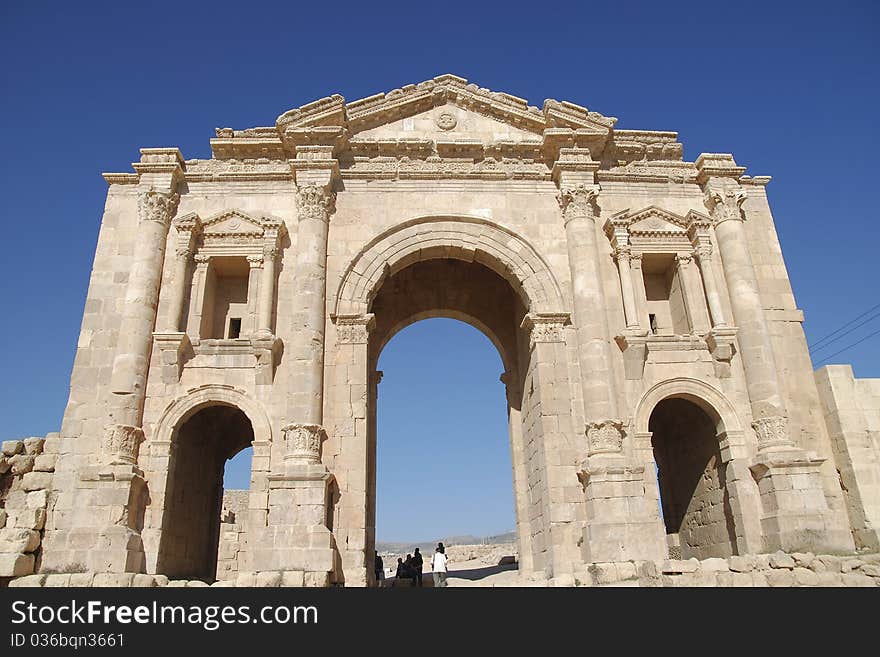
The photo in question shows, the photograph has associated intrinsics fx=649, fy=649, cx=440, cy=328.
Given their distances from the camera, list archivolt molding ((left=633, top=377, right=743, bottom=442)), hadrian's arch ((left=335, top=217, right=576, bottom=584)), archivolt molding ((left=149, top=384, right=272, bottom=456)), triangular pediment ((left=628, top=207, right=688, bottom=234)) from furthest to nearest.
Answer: triangular pediment ((left=628, top=207, right=688, bottom=234)) → hadrian's arch ((left=335, top=217, right=576, bottom=584)) → archivolt molding ((left=633, top=377, right=743, bottom=442)) → archivolt molding ((left=149, top=384, right=272, bottom=456))

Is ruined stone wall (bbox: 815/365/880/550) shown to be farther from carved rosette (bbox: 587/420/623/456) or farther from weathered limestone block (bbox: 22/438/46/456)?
weathered limestone block (bbox: 22/438/46/456)

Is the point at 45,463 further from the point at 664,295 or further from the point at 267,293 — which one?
the point at 664,295

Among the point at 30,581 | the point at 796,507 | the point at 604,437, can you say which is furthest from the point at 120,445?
the point at 796,507

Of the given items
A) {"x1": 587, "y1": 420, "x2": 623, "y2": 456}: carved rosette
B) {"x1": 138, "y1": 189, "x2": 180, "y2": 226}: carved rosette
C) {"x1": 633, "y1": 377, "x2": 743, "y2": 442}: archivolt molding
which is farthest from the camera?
{"x1": 138, "y1": 189, "x2": 180, "y2": 226}: carved rosette

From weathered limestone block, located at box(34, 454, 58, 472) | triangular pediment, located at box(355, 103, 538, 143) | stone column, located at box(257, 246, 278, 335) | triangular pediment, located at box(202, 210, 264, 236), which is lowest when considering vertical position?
weathered limestone block, located at box(34, 454, 58, 472)

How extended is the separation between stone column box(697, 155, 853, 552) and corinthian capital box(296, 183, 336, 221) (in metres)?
9.63

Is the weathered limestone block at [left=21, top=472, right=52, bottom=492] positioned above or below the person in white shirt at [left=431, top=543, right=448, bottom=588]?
above

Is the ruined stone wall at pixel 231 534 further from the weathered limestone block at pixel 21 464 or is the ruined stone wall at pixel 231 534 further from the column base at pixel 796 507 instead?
the column base at pixel 796 507

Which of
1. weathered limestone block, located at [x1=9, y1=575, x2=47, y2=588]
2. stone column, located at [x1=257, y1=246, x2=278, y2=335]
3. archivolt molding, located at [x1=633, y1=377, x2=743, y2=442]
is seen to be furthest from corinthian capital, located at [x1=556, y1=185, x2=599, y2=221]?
weathered limestone block, located at [x1=9, y1=575, x2=47, y2=588]

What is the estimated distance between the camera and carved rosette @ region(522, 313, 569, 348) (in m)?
15.4

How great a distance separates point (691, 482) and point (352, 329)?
945 centimetres
